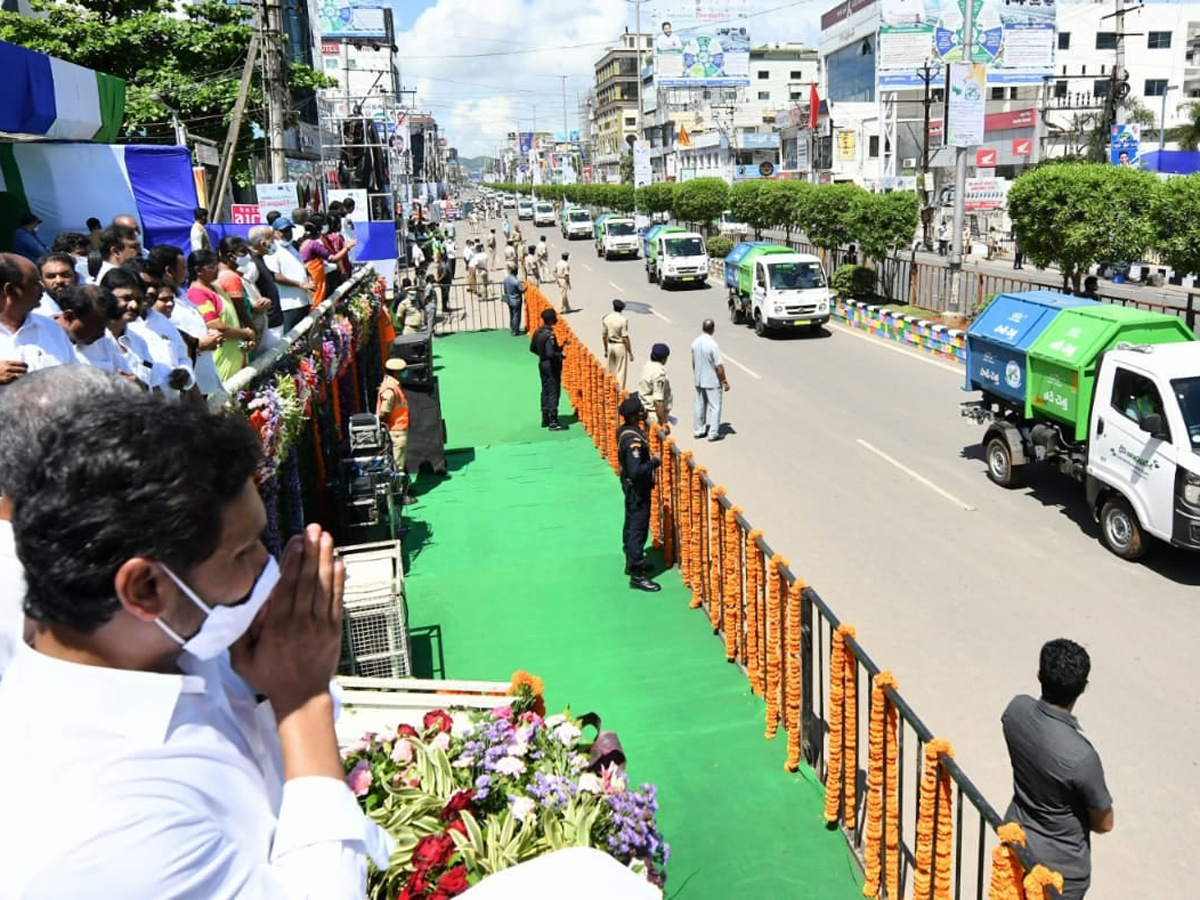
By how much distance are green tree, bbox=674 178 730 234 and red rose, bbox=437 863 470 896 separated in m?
44.8

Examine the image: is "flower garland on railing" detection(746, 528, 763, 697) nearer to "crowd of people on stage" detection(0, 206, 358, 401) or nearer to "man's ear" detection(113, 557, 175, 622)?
"crowd of people on stage" detection(0, 206, 358, 401)

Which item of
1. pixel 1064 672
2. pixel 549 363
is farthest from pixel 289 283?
pixel 1064 672

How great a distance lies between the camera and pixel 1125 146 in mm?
42094

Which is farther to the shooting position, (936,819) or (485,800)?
(936,819)

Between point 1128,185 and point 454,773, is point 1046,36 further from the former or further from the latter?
point 454,773

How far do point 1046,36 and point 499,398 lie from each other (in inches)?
1283

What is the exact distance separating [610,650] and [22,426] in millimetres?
6051

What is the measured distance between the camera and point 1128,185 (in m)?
17.5

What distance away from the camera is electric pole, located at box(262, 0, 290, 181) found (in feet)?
61.7

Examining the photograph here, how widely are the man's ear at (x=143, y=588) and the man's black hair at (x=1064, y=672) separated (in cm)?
378

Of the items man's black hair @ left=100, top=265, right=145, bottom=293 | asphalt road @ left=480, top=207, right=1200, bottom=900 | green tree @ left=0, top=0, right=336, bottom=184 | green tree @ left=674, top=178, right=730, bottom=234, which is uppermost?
green tree @ left=0, top=0, right=336, bottom=184

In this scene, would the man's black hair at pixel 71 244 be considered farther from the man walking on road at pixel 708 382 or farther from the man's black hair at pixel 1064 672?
the man walking on road at pixel 708 382

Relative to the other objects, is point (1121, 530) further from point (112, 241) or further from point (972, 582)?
point (112, 241)

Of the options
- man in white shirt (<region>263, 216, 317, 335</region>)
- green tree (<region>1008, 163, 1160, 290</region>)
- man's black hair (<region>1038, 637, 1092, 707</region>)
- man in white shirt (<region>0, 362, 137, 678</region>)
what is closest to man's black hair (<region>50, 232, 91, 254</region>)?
man in white shirt (<region>263, 216, 317, 335</region>)
